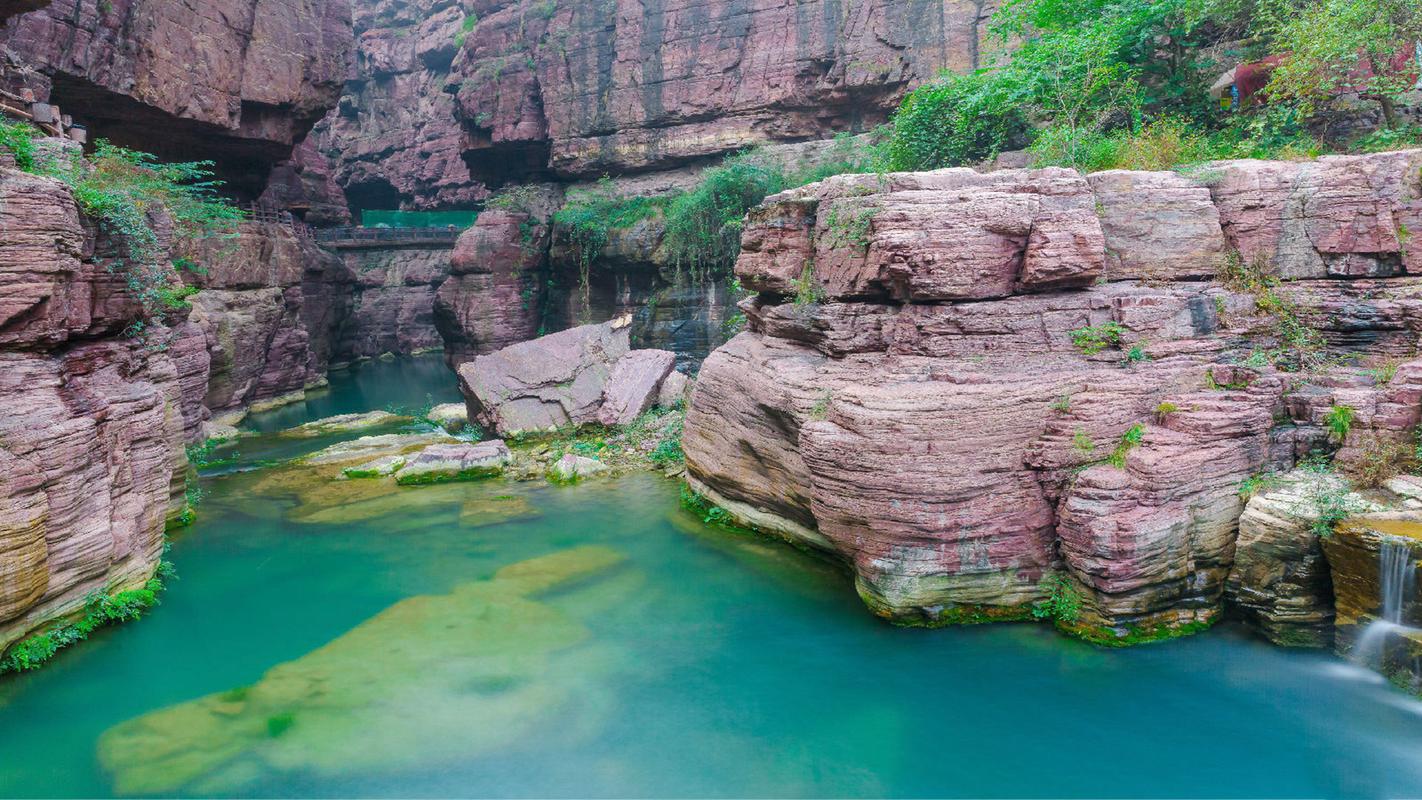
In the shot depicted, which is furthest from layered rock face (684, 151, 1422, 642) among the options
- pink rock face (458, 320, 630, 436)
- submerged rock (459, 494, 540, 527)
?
pink rock face (458, 320, 630, 436)

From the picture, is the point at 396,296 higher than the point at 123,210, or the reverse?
the point at 123,210

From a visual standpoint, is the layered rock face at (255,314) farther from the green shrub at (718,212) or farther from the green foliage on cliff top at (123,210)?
the green shrub at (718,212)

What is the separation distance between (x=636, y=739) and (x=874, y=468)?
3433 millimetres

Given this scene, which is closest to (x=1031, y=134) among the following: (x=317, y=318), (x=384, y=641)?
(x=384, y=641)

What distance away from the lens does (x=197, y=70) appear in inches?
744

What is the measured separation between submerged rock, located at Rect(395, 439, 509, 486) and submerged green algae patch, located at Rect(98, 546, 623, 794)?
5.48m

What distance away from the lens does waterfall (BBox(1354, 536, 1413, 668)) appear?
6.48 m

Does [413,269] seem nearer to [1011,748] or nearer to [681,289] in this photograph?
[681,289]

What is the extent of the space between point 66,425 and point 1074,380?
9999mm

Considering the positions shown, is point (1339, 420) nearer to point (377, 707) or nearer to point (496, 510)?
point (377, 707)

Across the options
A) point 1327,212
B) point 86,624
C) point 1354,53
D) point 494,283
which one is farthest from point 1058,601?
point 494,283

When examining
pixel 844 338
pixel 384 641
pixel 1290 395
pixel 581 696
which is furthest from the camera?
pixel 844 338

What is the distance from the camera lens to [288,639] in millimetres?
8805

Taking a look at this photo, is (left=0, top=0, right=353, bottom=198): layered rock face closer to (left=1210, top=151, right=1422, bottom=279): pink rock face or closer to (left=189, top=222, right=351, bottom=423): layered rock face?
(left=189, top=222, right=351, bottom=423): layered rock face
